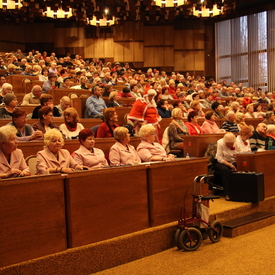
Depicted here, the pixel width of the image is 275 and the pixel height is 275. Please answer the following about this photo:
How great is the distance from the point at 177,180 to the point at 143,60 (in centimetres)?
1505

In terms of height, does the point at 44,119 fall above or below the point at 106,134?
above

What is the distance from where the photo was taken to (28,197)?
7.59 feet

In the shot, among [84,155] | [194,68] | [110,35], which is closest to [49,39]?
[110,35]

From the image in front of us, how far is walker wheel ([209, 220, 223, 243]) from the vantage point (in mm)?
3156

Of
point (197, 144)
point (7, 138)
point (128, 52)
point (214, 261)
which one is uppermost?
point (128, 52)

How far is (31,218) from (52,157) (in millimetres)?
661

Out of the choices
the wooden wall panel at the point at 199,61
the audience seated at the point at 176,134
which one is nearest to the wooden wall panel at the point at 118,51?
the wooden wall panel at the point at 199,61

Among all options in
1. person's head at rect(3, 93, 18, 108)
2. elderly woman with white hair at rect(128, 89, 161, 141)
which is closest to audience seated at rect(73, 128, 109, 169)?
person's head at rect(3, 93, 18, 108)

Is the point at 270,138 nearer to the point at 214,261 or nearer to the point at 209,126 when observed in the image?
the point at 209,126

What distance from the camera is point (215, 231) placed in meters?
3.19

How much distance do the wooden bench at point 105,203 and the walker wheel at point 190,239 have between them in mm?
272

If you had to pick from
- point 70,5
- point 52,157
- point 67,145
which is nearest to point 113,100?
point 67,145

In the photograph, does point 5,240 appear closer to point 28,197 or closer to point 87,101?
point 28,197

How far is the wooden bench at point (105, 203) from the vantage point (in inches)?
99.8
